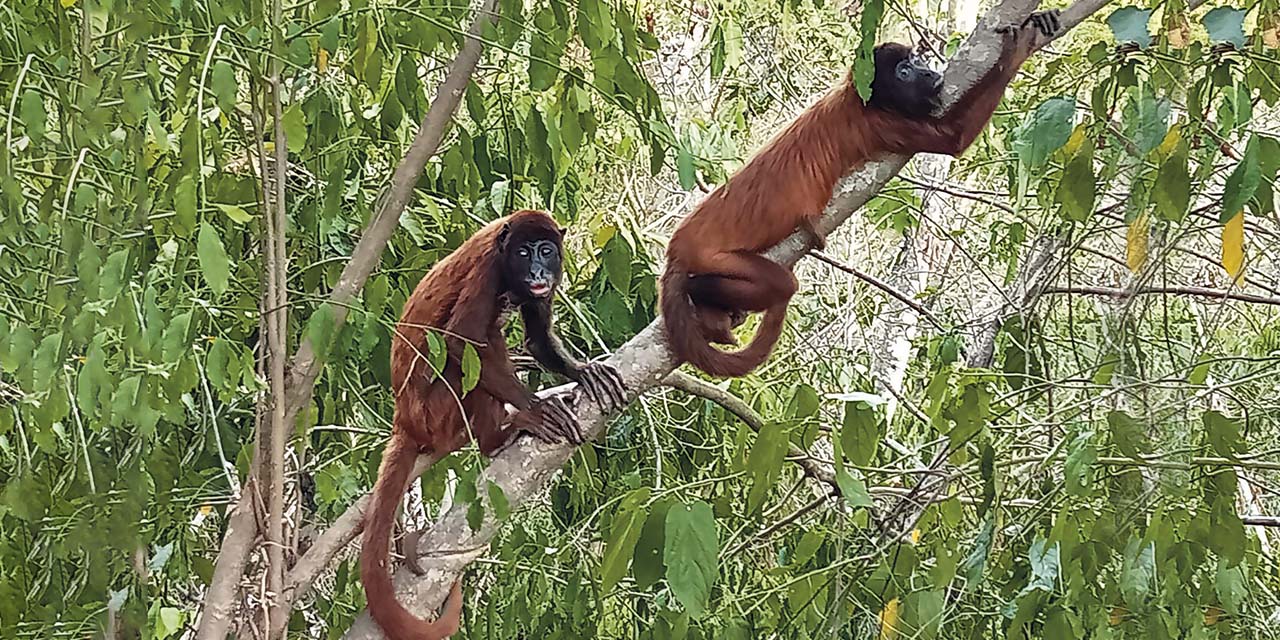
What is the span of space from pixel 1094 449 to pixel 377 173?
2113 mm

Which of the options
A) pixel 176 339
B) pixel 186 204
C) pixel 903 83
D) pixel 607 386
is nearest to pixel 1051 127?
pixel 607 386

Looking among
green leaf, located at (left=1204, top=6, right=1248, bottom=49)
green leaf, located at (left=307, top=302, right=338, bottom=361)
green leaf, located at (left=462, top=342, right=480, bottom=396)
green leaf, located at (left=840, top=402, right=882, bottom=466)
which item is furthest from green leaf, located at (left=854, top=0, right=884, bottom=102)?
green leaf, located at (left=307, top=302, right=338, bottom=361)

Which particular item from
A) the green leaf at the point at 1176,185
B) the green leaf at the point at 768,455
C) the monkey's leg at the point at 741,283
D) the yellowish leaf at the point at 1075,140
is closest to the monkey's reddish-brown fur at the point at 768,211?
the monkey's leg at the point at 741,283

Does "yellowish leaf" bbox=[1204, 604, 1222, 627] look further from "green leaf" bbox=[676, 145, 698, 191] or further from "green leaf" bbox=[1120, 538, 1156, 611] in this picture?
"green leaf" bbox=[676, 145, 698, 191]

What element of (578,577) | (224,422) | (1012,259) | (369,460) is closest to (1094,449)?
(1012,259)

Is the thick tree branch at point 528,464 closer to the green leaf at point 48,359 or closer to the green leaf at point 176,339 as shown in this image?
the green leaf at point 176,339

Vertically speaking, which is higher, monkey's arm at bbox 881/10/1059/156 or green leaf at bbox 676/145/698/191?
monkey's arm at bbox 881/10/1059/156

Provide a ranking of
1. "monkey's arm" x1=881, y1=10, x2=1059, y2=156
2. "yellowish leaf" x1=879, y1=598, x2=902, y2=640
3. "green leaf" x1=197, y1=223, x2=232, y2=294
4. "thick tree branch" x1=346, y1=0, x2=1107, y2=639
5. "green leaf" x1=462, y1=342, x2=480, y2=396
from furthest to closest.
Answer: "yellowish leaf" x1=879, y1=598, x2=902, y2=640 → "monkey's arm" x1=881, y1=10, x2=1059, y2=156 → "thick tree branch" x1=346, y1=0, x2=1107, y2=639 → "green leaf" x1=462, y1=342, x2=480, y2=396 → "green leaf" x1=197, y1=223, x2=232, y2=294

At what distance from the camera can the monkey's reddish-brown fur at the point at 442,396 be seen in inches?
98.0

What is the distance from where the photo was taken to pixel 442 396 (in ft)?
9.85

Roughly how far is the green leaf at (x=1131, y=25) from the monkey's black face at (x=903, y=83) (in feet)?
4.63

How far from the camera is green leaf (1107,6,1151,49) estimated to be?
154cm

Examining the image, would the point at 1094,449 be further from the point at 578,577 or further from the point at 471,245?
the point at 471,245

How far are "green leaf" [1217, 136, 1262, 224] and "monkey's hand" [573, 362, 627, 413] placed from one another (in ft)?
3.81
